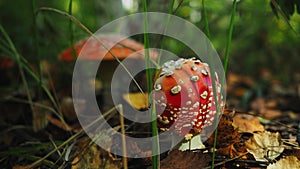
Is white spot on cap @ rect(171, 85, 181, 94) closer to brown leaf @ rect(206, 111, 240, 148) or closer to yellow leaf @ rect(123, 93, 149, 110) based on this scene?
brown leaf @ rect(206, 111, 240, 148)

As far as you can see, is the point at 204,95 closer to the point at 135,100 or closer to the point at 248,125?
the point at 248,125

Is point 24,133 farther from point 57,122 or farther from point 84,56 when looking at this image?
point 84,56

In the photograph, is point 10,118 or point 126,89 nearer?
point 10,118

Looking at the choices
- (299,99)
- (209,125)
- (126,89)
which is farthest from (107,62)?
(299,99)

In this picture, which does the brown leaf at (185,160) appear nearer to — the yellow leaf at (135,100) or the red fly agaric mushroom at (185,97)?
the red fly agaric mushroom at (185,97)

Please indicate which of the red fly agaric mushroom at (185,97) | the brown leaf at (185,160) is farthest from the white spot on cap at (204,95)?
the brown leaf at (185,160)

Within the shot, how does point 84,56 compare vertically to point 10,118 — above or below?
above

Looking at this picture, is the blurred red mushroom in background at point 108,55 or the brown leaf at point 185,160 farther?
the blurred red mushroom in background at point 108,55
